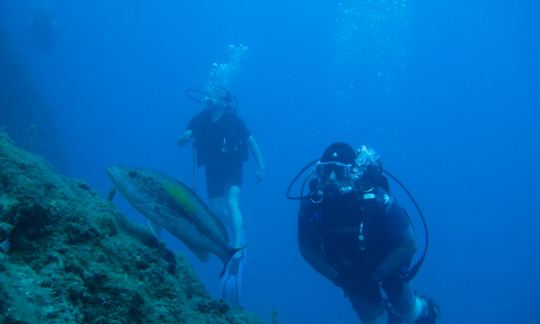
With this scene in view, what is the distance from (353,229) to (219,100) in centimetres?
516

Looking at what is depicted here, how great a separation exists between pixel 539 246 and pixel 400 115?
240 feet

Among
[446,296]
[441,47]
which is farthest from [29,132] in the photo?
[441,47]

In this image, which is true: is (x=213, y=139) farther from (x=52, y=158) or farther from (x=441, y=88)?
(x=441, y=88)

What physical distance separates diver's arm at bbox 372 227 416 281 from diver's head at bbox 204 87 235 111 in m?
5.29

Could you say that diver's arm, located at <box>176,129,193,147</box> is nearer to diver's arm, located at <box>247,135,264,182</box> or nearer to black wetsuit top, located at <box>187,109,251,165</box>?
black wetsuit top, located at <box>187,109,251,165</box>

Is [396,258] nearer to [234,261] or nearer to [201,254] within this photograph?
[234,261]

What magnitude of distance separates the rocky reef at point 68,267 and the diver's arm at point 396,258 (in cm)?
312

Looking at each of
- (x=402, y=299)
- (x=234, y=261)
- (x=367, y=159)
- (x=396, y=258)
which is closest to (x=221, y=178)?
(x=234, y=261)

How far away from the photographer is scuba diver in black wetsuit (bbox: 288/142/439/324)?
4.86 meters

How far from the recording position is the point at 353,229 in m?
4.77

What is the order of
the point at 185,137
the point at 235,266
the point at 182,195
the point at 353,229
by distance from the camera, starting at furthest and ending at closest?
the point at 185,137 < the point at 235,266 < the point at 353,229 < the point at 182,195

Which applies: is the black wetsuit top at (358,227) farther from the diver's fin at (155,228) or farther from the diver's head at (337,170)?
the diver's fin at (155,228)

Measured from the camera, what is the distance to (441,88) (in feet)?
487

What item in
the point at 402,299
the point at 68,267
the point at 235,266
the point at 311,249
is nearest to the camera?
the point at 68,267
